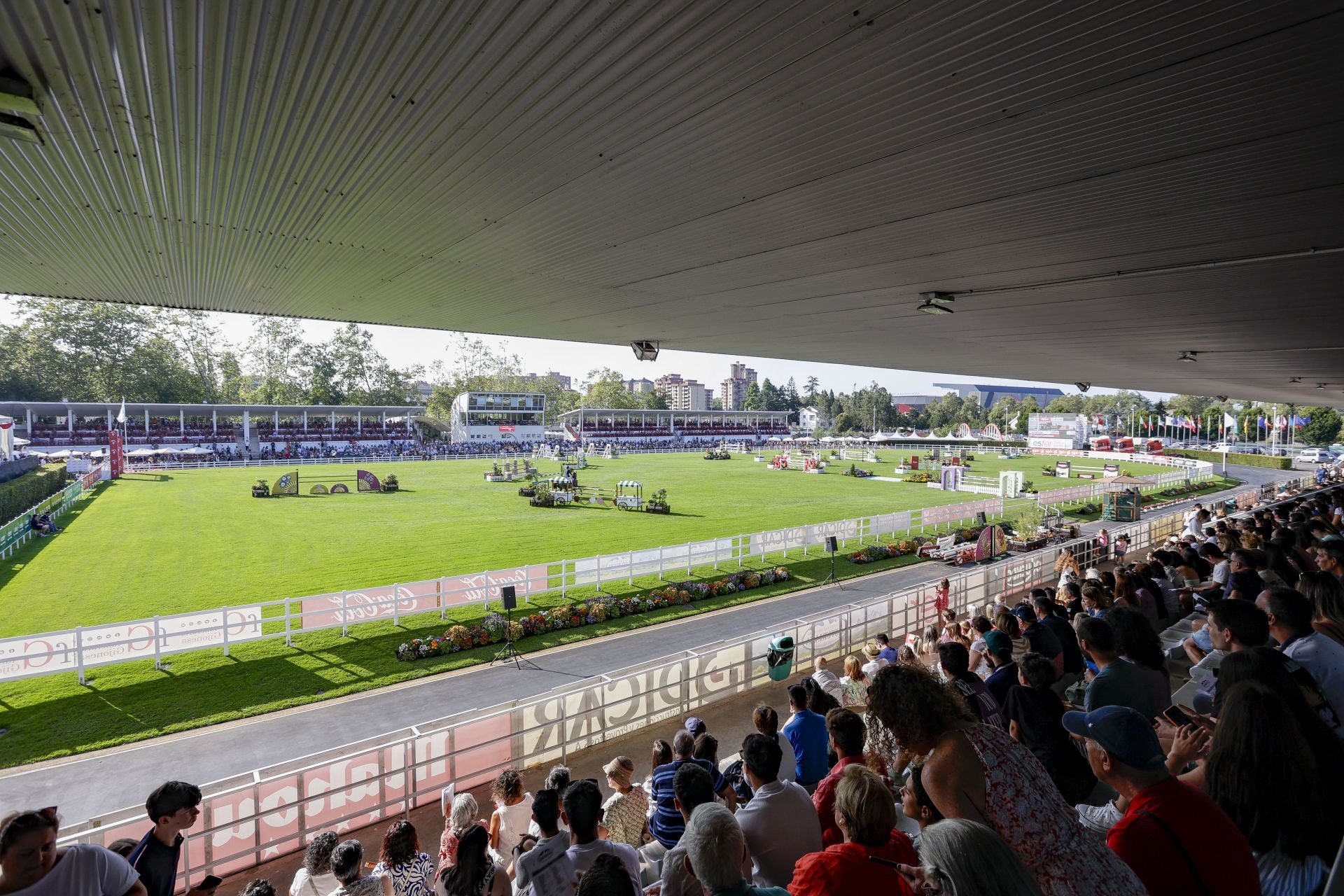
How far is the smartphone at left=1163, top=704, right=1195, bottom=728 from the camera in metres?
3.32

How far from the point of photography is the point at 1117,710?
2066 millimetres

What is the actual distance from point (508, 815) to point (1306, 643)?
5.07 metres

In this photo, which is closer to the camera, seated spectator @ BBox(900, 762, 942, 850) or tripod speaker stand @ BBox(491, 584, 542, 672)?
seated spectator @ BBox(900, 762, 942, 850)

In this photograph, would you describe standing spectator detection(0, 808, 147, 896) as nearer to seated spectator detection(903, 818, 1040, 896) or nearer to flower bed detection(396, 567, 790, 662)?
seated spectator detection(903, 818, 1040, 896)

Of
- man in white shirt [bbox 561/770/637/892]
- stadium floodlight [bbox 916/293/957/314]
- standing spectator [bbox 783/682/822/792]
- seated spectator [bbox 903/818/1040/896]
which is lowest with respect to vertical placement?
standing spectator [bbox 783/682/822/792]

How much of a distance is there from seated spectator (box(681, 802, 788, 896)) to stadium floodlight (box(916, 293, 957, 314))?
7.88 m

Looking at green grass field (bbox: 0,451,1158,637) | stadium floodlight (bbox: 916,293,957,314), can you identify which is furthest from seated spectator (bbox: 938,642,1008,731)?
green grass field (bbox: 0,451,1158,637)

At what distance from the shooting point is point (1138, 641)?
4.02 meters

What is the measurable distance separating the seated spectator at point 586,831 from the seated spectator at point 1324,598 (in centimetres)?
441

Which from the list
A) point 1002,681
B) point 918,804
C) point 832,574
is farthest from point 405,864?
point 832,574

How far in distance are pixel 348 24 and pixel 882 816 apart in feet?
13.2

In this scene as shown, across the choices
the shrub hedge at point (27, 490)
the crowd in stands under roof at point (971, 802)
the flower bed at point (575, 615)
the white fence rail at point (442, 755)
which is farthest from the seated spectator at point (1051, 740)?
the shrub hedge at point (27, 490)

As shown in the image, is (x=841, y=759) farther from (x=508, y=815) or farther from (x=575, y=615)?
(x=575, y=615)

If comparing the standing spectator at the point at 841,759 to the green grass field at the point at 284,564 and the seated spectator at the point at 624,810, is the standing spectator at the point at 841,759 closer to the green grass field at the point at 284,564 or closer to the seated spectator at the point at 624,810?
the seated spectator at the point at 624,810
